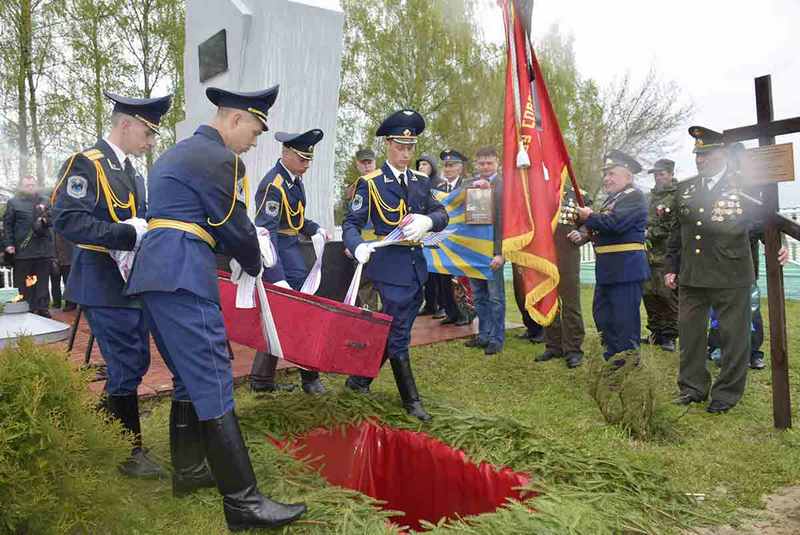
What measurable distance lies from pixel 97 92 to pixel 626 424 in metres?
17.3

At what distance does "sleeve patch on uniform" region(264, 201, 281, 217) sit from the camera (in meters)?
4.52

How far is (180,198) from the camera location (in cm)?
269

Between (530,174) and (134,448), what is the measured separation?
337 cm

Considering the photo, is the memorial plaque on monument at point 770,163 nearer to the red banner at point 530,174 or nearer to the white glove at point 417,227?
the red banner at point 530,174

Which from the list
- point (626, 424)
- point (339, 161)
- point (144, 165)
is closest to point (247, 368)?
point (626, 424)

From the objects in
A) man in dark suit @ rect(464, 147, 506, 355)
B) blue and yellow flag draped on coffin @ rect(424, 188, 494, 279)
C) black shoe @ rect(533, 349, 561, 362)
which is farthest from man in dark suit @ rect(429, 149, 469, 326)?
black shoe @ rect(533, 349, 561, 362)

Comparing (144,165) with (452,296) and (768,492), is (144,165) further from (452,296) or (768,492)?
(768,492)

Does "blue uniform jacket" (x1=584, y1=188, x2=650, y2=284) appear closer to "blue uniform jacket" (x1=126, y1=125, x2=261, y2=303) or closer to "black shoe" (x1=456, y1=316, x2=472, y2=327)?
"black shoe" (x1=456, y1=316, x2=472, y2=327)

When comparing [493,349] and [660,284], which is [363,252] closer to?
[493,349]

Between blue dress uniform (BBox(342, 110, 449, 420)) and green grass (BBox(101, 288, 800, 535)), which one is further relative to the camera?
blue dress uniform (BBox(342, 110, 449, 420))

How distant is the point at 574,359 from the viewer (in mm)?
5781

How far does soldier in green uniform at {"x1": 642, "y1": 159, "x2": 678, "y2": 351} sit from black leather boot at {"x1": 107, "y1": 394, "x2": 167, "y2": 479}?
5.43 meters

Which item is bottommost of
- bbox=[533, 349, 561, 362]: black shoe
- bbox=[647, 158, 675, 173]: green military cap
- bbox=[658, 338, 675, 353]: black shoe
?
bbox=[658, 338, 675, 353]: black shoe

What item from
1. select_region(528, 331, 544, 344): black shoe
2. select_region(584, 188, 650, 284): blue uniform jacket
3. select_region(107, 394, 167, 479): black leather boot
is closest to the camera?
select_region(107, 394, 167, 479): black leather boot
